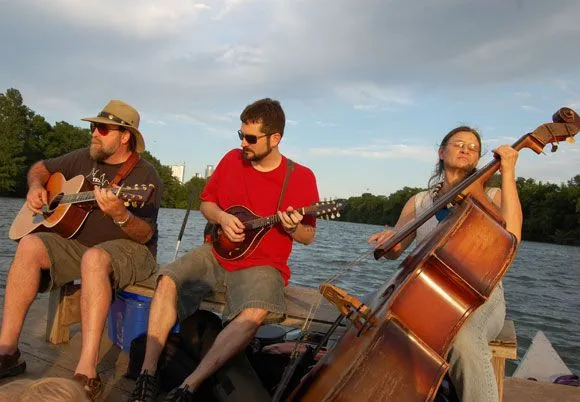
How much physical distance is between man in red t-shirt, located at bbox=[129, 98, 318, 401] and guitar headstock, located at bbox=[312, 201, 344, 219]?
0.12 meters

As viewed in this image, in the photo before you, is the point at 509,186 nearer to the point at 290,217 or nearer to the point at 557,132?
the point at 557,132

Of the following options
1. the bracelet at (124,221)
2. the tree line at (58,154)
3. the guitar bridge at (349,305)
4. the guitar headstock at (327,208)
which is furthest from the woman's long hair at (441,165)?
the tree line at (58,154)

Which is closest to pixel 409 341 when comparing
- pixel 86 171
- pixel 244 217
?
pixel 244 217

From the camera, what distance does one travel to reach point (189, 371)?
10.3ft

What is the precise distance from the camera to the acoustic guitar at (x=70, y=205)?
12.2ft

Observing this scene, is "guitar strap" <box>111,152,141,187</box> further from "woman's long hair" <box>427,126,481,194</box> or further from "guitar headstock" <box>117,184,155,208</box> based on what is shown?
"woman's long hair" <box>427,126,481,194</box>

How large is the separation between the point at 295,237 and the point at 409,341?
5.03ft

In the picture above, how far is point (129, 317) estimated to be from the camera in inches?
154

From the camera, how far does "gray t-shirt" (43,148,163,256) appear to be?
392cm

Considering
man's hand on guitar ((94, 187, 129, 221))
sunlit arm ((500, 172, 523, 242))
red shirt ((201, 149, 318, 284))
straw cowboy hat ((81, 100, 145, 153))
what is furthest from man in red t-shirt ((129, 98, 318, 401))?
sunlit arm ((500, 172, 523, 242))

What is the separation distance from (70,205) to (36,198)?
42 cm

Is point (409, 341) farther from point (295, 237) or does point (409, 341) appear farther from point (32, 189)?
point (32, 189)

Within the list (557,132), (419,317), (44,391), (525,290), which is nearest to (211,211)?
(419,317)

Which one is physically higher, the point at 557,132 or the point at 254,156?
the point at 557,132
